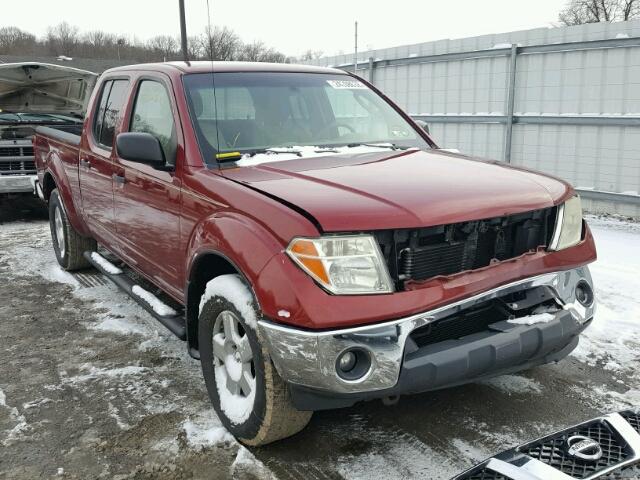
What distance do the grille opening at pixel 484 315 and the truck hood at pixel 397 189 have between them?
1.26 feet

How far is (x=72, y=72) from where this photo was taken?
888 centimetres

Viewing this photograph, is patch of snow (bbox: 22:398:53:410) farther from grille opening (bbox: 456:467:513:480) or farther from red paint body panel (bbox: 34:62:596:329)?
grille opening (bbox: 456:467:513:480)

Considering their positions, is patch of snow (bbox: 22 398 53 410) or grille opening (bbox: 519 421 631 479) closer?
grille opening (bbox: 519 421 631 479)

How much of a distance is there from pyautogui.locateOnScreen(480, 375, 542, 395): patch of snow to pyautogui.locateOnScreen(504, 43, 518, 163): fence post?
252 inches

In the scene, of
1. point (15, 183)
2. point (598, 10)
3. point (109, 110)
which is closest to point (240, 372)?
point (109, 110)

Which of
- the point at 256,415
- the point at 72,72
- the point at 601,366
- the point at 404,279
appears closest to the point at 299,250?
the point at 404,279

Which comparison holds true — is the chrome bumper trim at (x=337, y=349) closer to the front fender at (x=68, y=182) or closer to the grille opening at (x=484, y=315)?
the grille opening at (x=484, y=315)

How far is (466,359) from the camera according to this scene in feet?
8.00

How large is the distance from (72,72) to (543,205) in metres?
7.91

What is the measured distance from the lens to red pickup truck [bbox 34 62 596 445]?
2.36 metres

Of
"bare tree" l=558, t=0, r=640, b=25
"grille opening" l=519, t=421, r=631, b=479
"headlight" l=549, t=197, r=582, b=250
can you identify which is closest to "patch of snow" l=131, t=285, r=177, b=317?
"headlight" l=549, t=197, r=582, b=250

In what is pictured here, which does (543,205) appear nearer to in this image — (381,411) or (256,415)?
(381,411)

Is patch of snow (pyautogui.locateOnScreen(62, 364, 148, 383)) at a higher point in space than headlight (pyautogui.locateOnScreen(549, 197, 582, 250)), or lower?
lower

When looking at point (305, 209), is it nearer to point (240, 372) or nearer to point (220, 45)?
point (240, 372)
